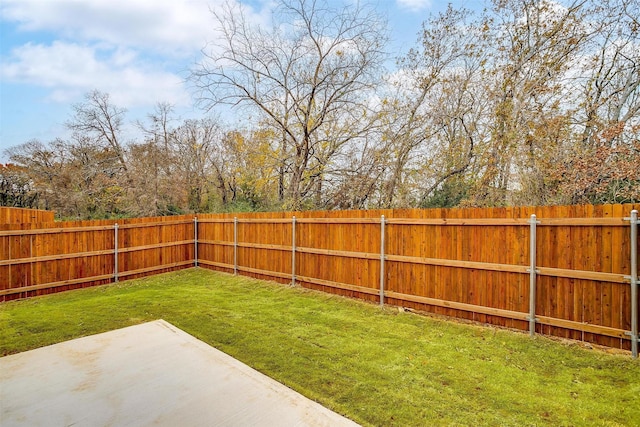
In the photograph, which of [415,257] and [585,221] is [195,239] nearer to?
[415,257]

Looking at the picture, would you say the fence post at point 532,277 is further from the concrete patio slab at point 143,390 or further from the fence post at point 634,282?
the concrete patio slab at point 143,390

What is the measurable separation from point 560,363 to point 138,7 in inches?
272

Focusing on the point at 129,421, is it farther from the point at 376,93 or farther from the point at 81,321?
the point at 376,93

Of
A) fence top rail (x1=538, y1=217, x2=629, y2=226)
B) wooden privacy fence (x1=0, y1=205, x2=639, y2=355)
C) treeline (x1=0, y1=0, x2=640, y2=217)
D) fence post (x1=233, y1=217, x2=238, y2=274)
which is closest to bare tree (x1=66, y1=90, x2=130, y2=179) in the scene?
treeline (x1=0, y1=0, x2=640, y2=217)

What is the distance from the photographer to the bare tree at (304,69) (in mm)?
8805

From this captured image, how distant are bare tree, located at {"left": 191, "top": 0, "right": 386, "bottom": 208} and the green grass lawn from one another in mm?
5355

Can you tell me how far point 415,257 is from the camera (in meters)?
5.06

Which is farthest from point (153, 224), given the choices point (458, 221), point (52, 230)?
point (458, 221)

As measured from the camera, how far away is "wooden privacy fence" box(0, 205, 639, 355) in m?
3.59

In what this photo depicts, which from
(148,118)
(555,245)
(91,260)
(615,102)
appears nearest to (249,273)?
(91,260)

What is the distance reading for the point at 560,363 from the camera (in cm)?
327

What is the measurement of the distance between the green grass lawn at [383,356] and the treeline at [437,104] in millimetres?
4088

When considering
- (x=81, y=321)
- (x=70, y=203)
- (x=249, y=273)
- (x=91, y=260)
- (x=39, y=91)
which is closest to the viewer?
(x=81, y=321)

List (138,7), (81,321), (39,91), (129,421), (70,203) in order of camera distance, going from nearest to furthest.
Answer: (129,421), (81,321), (138,7), (39,91), (70,203)
